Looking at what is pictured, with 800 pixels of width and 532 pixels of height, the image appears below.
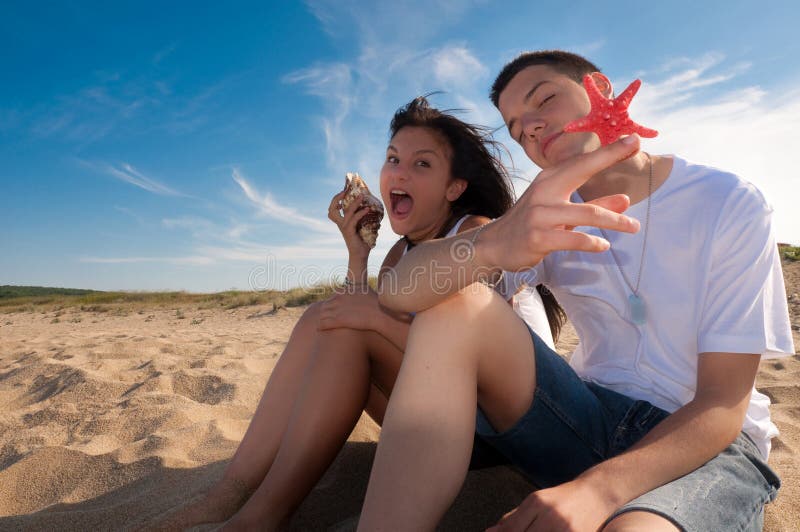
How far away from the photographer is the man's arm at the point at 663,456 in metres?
1.20

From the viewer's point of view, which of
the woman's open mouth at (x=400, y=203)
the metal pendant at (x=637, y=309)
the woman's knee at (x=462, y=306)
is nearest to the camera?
the woman's knee at (x=462, y=306)

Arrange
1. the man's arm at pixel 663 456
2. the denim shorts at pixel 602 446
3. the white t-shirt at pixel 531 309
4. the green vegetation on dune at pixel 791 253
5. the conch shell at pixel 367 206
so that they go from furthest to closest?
1. the green vegetation on dune at pixel 791 253
2. the conch shell at pixel 367 206
3. the white t-shirt at pixel 531 309
4. the denim shorts at pixel 602 446
5. the man's arm at pixel 663 456

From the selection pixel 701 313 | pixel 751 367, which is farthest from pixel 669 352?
pixel 751 367

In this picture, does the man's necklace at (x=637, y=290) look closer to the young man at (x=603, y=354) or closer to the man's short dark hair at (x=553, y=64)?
the young man at (x=603, y=354)

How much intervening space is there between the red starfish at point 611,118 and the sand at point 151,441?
1.51 metres

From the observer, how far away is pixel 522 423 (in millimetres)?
1589

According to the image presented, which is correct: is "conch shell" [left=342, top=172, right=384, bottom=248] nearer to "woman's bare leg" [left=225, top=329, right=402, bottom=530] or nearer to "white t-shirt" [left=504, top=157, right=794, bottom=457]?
"woman's bare leg" [left=225, top=329, right=402, bottom=530]

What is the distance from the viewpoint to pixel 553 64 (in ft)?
7.04

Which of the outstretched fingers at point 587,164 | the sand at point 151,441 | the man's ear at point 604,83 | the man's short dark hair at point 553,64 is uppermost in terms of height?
the man's short dark hair at point 553,64

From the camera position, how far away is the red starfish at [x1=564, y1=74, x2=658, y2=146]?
148 cm

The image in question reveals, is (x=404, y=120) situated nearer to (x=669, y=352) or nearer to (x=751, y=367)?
(x=669, y=352)

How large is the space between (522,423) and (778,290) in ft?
2.91

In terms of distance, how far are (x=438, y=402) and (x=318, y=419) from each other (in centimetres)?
67

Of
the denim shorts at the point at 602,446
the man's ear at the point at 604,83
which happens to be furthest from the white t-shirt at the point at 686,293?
the man's ear at the point at 604,83
